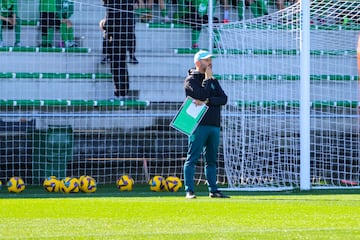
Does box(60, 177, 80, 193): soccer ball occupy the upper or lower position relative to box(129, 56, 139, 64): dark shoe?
lower

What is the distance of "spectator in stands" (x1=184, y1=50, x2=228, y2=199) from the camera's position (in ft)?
39.4

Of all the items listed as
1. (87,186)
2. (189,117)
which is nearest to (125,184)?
(87,186)

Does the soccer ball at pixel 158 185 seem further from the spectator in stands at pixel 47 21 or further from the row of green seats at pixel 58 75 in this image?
the spectator in stands at pixel 47 21

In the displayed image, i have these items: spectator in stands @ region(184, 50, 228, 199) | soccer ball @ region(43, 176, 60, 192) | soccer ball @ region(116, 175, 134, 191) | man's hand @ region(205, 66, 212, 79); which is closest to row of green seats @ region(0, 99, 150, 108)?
soccer ball @ region(116, 175, 134, 191)

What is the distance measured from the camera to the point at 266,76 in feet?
53.5

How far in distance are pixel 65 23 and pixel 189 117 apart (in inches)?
242

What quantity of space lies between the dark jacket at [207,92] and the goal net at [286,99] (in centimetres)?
254

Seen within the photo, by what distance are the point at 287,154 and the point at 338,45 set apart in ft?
10.1

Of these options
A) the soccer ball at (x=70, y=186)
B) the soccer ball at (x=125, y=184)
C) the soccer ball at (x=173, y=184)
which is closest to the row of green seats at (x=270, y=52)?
the soccer ball at (x=173, y=184)

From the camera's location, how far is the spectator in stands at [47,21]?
17.3 metres

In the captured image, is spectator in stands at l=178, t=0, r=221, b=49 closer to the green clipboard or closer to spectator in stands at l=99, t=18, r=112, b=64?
spectator in stands at l=99, t=18, r=112, b=64

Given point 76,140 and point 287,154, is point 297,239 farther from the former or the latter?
point 76,140

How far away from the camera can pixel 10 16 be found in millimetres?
17531

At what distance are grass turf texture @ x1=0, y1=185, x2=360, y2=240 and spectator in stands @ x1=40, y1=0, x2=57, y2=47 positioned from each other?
16.6 ft
